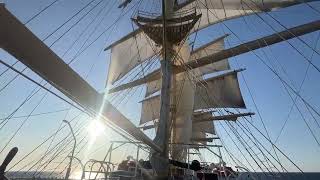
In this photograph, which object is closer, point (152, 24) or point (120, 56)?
point (152, 24)

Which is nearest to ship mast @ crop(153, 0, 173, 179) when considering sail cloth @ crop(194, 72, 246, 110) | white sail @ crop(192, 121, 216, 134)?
sail cloth @ crop(194, 72, 246, 110)

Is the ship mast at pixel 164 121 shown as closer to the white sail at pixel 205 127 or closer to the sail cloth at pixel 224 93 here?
the sail cloth at pixel 224 93

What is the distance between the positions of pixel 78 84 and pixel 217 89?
38280 mm

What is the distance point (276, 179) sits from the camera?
18.0m

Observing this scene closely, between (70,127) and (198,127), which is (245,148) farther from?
(198,127)

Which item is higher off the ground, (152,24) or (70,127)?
(152,24)

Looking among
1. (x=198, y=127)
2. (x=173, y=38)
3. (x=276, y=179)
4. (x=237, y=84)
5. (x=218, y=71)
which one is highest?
(x=218, y=71)

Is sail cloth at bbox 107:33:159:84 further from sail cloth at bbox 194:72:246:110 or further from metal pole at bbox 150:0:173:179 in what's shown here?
metal pole at bbox 150:0:173:179

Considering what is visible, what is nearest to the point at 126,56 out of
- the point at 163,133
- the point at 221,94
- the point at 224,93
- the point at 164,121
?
the point at 221,94

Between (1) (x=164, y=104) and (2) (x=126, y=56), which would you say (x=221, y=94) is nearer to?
(2) (x=126, y=56)

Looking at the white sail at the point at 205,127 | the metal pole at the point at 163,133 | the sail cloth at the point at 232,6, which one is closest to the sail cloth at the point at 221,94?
the white sail at the point at 205,127

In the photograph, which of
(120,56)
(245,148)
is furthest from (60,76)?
(120,56)

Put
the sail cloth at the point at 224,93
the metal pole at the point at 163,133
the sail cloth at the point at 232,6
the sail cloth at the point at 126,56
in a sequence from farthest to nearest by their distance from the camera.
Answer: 1. the sail cloth at the point at 224,93
2. the sail cloth at the point at 126,56
3. the sail cloth at the point at 232,6
4. the metal pole at the point at 163,133

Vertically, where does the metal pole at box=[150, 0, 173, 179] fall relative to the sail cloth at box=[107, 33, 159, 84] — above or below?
below
